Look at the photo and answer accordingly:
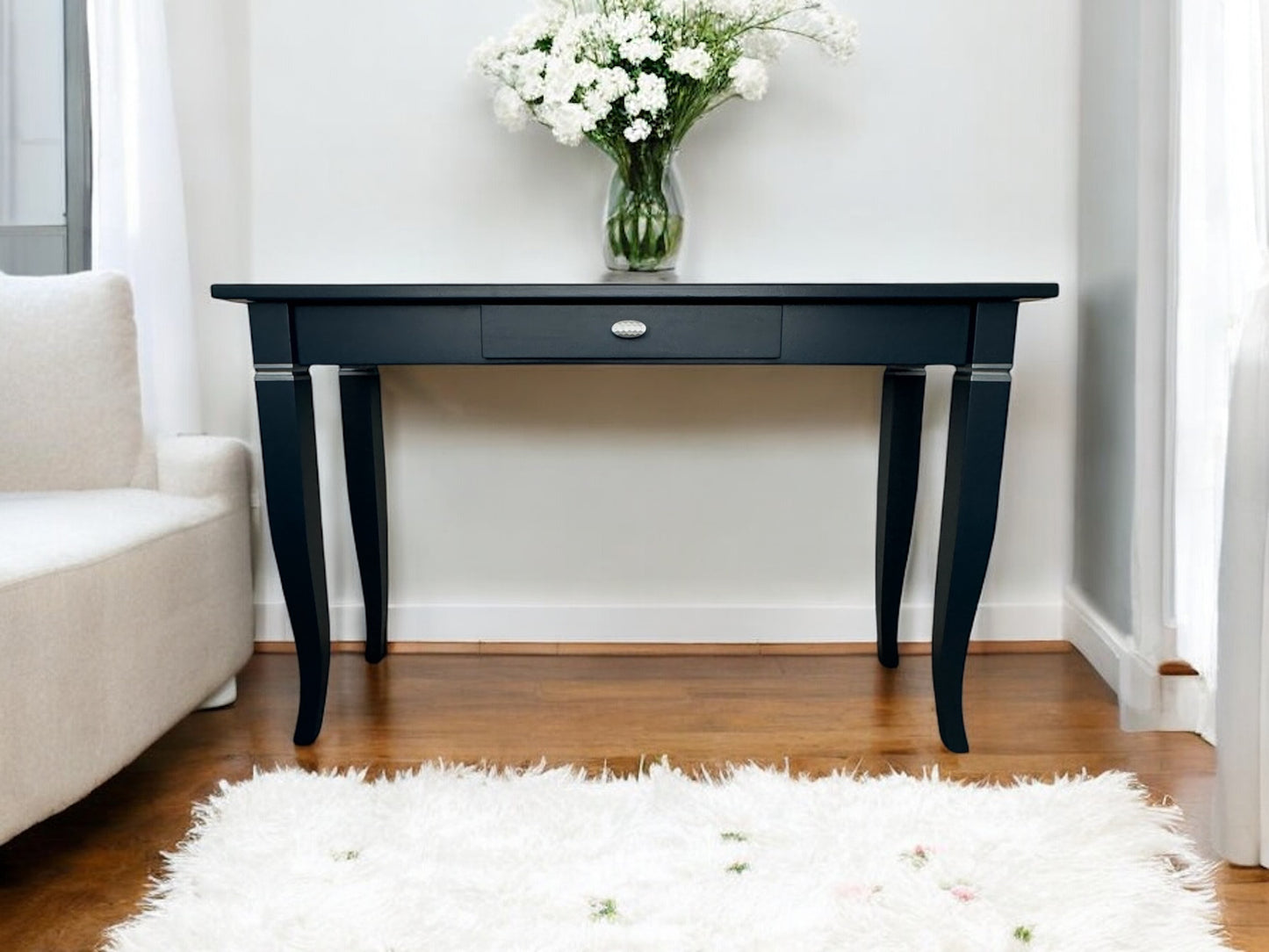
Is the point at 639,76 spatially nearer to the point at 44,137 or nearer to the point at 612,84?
the point at 612,84

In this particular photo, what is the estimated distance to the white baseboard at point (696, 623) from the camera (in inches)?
98.3

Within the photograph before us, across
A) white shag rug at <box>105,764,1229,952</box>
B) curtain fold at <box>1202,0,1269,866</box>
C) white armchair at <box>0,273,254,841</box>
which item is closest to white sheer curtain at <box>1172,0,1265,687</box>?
curtain fold at <box>1202,0,1269,866</box>

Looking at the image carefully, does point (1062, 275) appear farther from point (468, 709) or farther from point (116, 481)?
point (116, 481)

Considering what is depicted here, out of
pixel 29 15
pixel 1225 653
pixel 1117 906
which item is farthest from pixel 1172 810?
pixel 29 15

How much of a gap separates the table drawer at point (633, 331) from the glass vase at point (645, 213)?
334 mm

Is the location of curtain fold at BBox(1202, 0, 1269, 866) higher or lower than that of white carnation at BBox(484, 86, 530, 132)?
lower

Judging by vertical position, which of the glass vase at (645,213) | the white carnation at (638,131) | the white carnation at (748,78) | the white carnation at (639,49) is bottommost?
the glass vase at (645,213)

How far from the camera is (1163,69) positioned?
1892 mm

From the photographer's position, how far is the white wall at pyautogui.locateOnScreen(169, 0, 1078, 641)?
7.95 feet

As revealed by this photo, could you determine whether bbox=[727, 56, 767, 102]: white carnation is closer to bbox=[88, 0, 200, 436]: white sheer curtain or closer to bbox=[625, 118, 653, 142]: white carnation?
bbox=[625, 118, 653, 142]: white carnation

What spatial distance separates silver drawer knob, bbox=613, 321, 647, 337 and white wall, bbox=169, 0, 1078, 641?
0.61m

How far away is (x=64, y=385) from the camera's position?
1.86 metres

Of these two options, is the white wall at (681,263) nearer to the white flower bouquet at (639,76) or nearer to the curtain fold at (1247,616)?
the white flower bouquet at (639,76)

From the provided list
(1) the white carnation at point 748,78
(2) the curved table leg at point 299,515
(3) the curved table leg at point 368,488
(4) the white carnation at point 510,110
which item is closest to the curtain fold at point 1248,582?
(1) the white carnation at point 748,78
